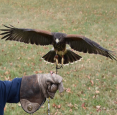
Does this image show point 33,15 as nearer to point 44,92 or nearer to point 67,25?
point 67,25

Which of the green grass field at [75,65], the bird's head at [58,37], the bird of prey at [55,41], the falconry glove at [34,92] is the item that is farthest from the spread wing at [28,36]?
the falconry glove at [34,92]

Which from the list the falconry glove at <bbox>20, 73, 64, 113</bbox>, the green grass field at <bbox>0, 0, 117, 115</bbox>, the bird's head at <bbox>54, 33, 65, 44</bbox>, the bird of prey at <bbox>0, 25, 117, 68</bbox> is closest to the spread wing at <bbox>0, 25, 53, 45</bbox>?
the bird of prey at <bbox>0, 25, 117, 68</bbox>

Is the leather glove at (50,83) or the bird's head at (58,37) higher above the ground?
the bird's head at (58,37)

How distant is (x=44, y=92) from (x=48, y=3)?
15451mm

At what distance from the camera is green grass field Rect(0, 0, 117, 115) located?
3992 millimetres

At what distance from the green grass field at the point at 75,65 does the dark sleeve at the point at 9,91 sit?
1824mm

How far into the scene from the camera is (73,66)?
591 centimetres

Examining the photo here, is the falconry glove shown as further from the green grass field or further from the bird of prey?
the green grass field

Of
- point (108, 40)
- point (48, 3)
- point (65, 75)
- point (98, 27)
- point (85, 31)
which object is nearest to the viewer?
point (65, 75)

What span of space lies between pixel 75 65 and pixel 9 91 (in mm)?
4093

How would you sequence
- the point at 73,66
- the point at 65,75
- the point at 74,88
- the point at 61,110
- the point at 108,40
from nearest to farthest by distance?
the point at 61,110
the point at 74,88
the point at 65,75
the point at 73,66
the point at 108,40

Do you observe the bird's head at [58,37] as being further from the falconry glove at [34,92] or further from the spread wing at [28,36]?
the falconry glove at [34,92]

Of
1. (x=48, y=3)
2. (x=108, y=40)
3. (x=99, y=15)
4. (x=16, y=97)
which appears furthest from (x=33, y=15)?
(x=16, y=97)

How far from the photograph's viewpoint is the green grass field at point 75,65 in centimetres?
399
